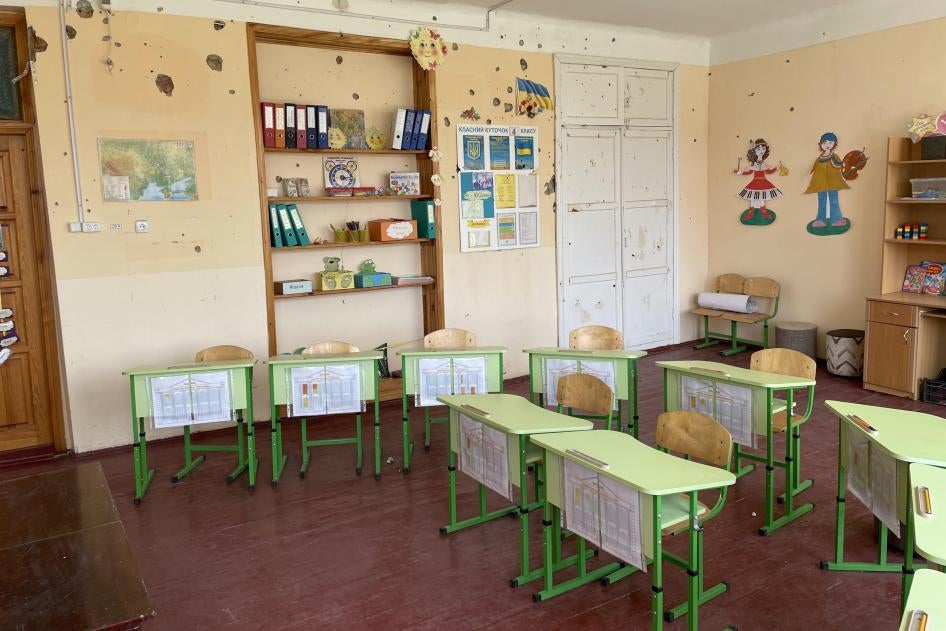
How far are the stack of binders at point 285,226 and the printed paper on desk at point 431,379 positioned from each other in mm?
1828

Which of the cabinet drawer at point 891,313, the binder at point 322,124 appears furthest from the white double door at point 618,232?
the binder at point 322,124

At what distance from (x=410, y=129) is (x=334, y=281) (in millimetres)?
1450

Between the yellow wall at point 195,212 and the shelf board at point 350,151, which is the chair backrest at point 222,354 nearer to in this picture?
the yellow wall at point 195,212

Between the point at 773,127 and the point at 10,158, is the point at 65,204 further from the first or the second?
the point at 773,127

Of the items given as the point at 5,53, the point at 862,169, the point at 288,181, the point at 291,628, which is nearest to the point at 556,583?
the point at 291,628

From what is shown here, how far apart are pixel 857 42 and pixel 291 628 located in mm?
6862

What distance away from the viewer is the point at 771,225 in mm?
7863

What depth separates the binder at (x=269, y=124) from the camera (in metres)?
5.75

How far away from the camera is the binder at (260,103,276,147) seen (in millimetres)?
5746

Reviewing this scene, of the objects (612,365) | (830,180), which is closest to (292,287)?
(612,365)

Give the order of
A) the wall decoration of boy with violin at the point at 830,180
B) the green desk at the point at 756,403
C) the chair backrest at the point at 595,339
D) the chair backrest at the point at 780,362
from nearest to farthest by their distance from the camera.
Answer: the green desk at the point at 756,403 → the chair backrest at the point at 780,362 → the chair backrest at the point at 595,339 → the wall decoration of boy with violin at the point at 830,180

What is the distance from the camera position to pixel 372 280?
6.32m

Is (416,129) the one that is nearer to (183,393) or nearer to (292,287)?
(292,287)

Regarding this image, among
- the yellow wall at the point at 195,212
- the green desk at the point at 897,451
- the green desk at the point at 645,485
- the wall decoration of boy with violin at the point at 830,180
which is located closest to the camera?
the green desk at the point at 645,485
